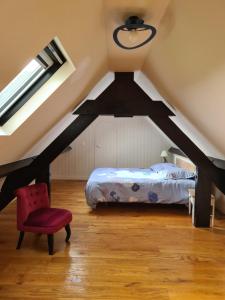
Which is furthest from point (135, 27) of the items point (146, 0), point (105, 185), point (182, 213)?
point (182, 213)

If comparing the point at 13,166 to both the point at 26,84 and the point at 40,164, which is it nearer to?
the point at 40,164

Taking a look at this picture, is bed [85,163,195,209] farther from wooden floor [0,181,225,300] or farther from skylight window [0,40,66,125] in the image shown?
skylight window [0,40,66,125]

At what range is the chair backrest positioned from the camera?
3004mm

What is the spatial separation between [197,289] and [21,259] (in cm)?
183

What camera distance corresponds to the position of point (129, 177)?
4.84m

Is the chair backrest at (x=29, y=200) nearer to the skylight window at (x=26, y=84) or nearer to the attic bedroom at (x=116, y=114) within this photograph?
the attic bedroom at (x=116, y=114)

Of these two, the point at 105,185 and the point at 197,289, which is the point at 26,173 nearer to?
the point at 105,185

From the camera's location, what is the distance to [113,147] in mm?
6945

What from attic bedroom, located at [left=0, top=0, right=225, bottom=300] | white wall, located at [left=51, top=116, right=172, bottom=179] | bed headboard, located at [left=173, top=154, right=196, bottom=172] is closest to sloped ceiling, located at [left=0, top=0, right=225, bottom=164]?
attic bedroom, located at [left=0, top=0, right=225, bottom=300]

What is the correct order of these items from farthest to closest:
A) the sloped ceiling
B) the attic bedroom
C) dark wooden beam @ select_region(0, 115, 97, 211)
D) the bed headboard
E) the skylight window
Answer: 1. the bed headboard
2. dark wooden beam @ select_region(0, 115, 97, 211)
3. the skylight window
4. the attic bedroom
5. the sloped ceiling

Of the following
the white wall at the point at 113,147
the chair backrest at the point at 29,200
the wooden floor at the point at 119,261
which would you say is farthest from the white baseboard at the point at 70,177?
the chair backrest at the point at 29,200

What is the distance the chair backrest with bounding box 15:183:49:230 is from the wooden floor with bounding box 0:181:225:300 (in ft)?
1.37

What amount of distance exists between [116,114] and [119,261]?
5.98ft

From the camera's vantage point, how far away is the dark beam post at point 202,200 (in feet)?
12.4
